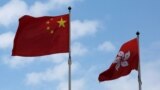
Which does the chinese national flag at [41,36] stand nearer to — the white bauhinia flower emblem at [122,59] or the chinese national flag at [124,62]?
the chinese national flag at [124,62]

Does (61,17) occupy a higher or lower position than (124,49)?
higher

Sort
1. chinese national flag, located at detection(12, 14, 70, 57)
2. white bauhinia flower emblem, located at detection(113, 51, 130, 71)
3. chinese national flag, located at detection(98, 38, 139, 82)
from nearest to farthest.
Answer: chinese national flag, located at detection(12, 14, 70, 57) → chinese national flag, located at detection(98, 38, 139, 82) → white bauhinia flower emblem, located at detection(113, 51, 130, 71)

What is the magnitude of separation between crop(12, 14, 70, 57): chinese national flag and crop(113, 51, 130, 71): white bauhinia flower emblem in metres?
3.96

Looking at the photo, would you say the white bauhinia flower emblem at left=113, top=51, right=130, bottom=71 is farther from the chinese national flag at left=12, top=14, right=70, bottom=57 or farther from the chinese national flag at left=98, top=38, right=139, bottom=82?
the chinese national flag at left=12, top=14, right=70, bottom=57

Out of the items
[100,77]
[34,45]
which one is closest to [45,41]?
[34,45]

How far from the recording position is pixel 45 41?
38.2 m

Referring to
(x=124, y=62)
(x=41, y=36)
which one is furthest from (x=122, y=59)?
(x=41, y=36)

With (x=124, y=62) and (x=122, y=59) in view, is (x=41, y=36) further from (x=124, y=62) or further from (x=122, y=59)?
(x=124, y=62)

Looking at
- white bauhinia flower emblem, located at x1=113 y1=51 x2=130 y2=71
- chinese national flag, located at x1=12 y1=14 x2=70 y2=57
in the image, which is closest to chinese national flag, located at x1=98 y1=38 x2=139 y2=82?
white bauhinia flower emblem, located at x1=113 y1=51 x2=130 y2=71

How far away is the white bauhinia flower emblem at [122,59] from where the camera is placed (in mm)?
38594

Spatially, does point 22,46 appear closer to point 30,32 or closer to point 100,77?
point 30,32

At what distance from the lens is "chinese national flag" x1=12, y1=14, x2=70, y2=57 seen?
3788 cm

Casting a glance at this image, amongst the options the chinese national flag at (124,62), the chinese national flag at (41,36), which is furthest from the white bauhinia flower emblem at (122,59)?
the chinese national flag at (41,36)

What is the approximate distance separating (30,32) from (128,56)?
751 centimetres
